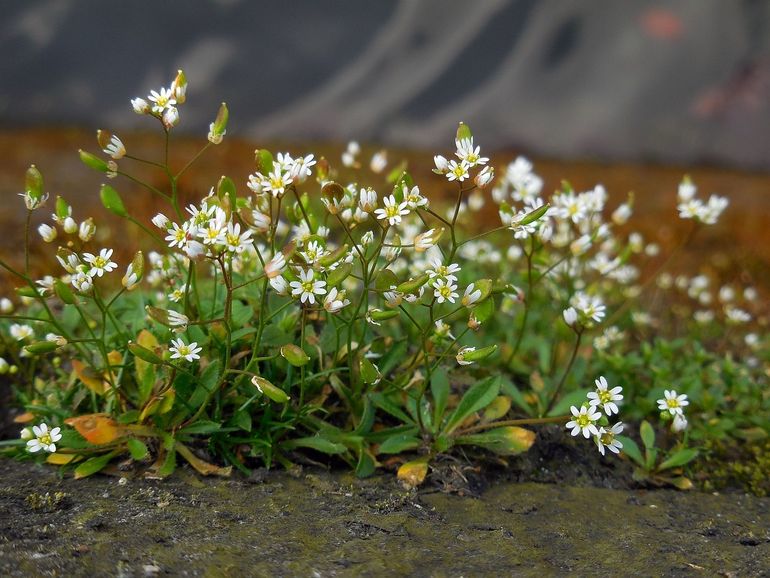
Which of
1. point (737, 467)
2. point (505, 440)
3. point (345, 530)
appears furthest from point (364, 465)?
point (737, 467)

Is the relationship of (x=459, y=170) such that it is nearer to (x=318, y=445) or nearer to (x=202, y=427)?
(x=318, y=445)

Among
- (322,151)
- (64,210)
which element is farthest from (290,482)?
(322,151)

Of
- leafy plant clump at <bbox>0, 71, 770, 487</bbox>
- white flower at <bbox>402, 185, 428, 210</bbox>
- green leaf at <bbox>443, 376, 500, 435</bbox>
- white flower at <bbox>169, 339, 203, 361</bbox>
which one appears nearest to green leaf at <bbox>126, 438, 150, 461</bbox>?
leafy plant clump at <bbox>0, 71, 770, 487</bbox>

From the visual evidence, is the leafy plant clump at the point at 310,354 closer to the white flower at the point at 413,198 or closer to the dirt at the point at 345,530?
the white flower at the point at 413,198

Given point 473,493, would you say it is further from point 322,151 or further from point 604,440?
point 322,151

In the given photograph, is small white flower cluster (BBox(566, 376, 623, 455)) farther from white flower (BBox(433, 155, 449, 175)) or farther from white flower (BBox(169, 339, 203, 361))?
white flower (BBox(169, 339, 203, 361))

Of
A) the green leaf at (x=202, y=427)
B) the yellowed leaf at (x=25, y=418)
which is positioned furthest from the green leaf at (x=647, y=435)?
the yellowed leaf at (x=25, y=418)
